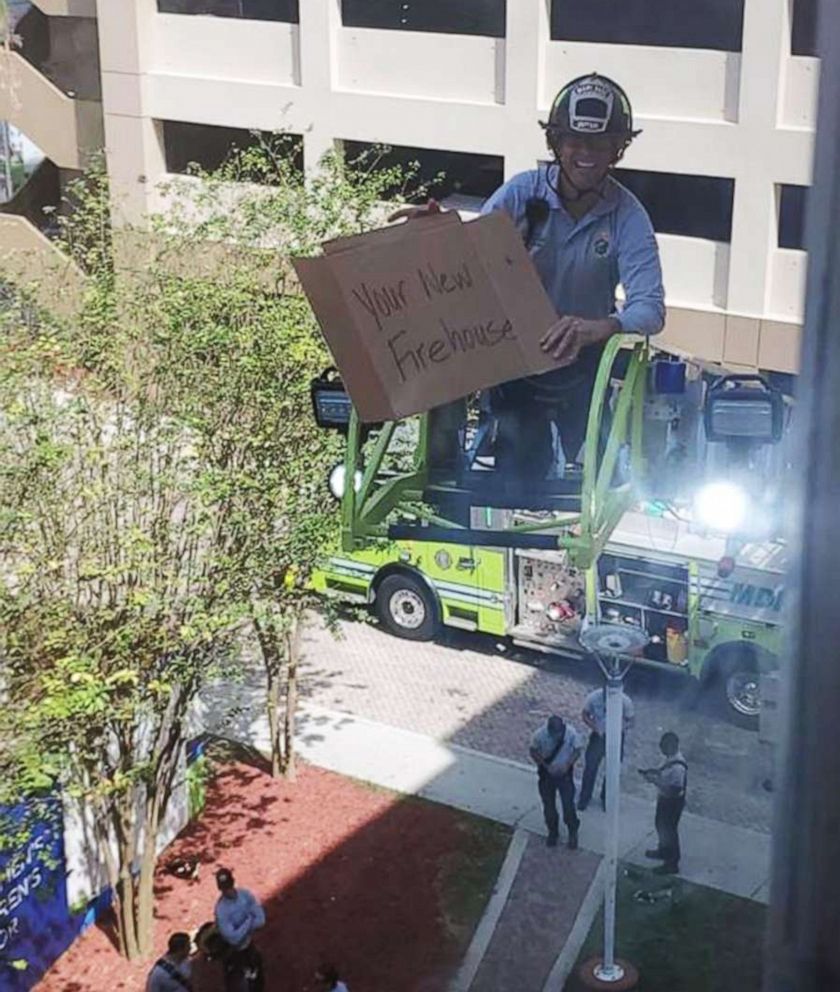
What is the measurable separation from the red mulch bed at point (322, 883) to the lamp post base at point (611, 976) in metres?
0.70

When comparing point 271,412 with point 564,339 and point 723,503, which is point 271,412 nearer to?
point 723,503

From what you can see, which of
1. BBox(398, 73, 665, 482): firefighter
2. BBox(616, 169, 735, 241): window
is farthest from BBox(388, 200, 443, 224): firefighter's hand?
BBox(616, 169, 735, 241): window

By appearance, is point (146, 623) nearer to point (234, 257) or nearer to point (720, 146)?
point (234, 257)

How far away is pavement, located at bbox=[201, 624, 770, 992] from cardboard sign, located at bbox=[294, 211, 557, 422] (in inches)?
184

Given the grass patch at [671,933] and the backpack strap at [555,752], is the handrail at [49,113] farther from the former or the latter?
the grass patch at [671,933]

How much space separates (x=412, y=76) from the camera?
12.6 m

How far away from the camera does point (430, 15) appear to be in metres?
12.6

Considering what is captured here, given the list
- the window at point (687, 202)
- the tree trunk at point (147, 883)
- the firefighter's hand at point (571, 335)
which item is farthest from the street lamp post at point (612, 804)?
the window at point (687, 202)

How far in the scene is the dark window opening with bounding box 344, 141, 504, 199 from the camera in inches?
490

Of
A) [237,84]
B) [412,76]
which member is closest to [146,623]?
[412,76]

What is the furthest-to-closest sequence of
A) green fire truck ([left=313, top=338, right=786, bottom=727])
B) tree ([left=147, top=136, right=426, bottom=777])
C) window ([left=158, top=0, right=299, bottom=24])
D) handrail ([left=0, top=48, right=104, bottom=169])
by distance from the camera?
handrail ([left=0, top=48, right=104, bottom=169]), window ([left=158, top=0, right=299, bottom=24]), tree ([left=147, top=136, right=426, bottom=777]), green fire truck ([left=313, top=338, right=786, bottom=727])

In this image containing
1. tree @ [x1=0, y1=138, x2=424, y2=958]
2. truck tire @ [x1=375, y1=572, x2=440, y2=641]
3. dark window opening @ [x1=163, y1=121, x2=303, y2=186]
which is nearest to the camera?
tree @ [x1=0, y1=138, x2=424, y2=958]

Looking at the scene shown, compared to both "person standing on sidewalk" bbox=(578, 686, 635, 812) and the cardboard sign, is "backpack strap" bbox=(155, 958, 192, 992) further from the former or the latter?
the cardboard sign

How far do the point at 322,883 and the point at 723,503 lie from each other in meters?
5.40
